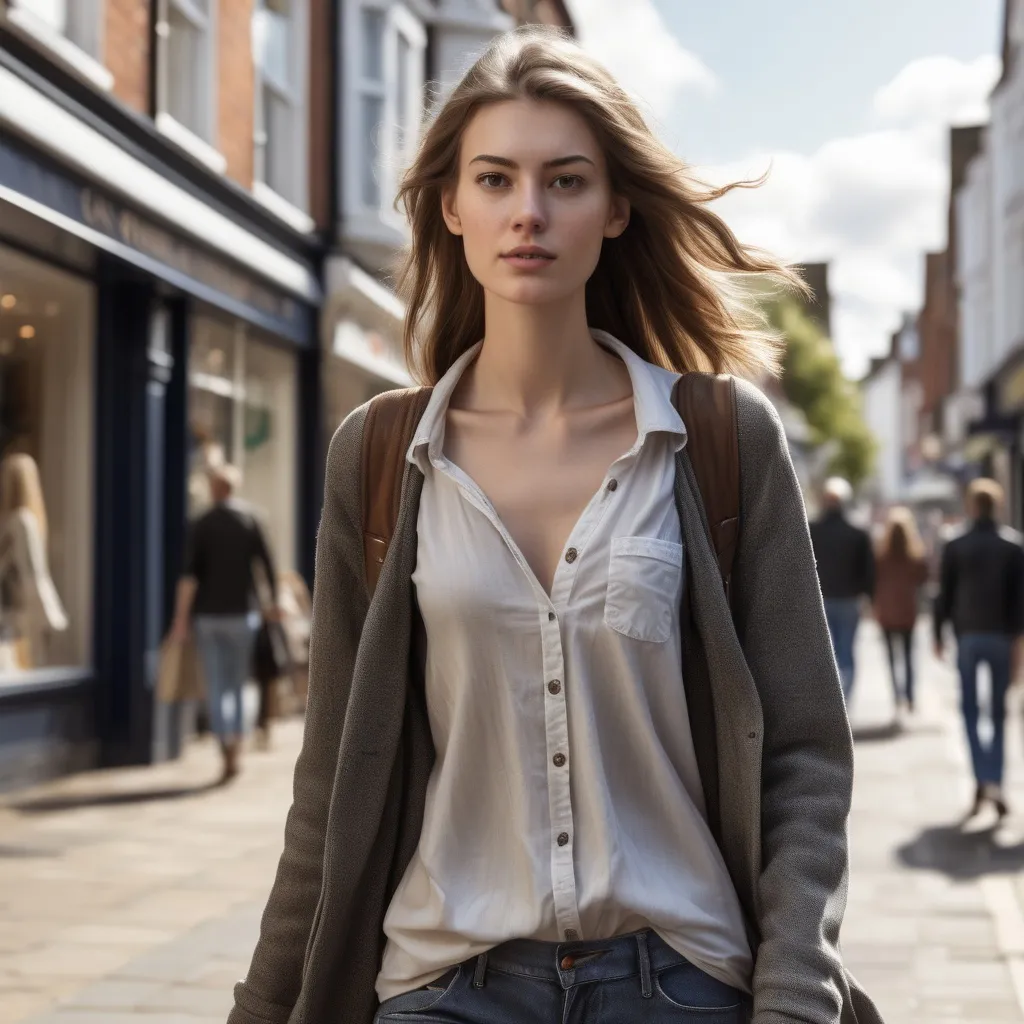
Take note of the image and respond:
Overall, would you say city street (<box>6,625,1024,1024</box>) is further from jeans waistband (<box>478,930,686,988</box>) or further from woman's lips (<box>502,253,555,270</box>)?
woman's lips (<box>502,253,555,270</box>)

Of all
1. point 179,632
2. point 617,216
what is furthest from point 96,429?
point 617,216

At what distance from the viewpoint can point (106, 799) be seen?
9.86 m

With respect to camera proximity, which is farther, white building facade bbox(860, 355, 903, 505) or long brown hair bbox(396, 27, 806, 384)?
white building facade bbox(860, 355, 903, 505)

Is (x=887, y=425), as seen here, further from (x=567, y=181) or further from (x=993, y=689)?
(x=567, y=181)

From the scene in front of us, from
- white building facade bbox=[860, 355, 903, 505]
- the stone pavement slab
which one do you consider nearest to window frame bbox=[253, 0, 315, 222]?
the stone pavement slab

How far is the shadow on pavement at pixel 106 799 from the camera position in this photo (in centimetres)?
952

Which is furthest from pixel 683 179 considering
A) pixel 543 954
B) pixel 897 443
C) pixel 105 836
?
pixel 897 443

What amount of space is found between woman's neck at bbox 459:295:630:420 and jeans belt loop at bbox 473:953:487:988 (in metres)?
0.67

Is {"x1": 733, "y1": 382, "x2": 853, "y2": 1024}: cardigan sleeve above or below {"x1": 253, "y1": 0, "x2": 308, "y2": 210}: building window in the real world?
below

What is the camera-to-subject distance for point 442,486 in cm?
222

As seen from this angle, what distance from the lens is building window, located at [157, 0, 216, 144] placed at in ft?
42.4

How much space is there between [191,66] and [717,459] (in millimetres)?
11682

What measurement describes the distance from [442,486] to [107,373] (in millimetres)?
9641

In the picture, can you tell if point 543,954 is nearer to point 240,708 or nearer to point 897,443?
point 240,708
